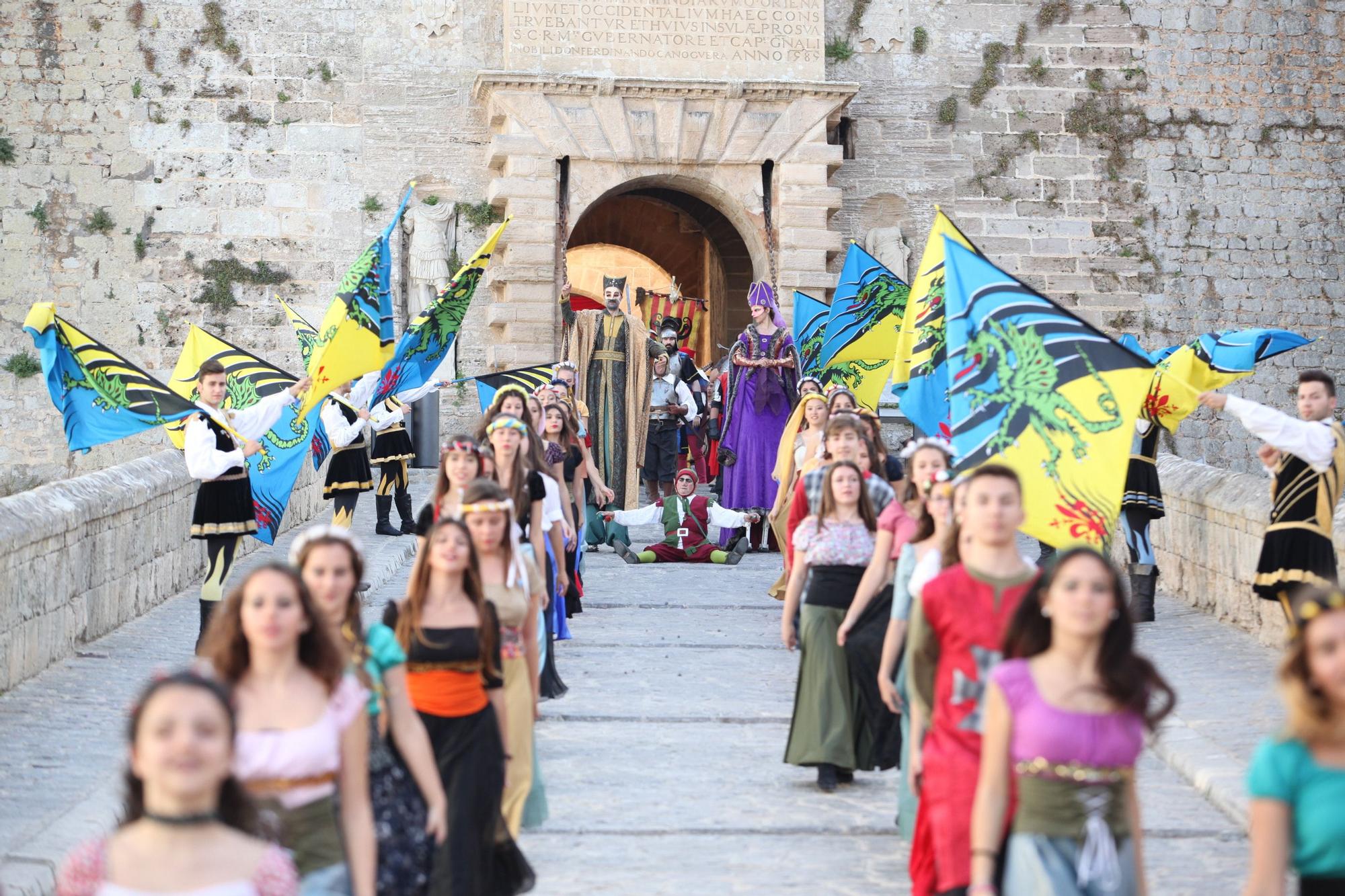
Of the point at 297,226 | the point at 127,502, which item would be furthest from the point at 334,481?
the point at 297,226

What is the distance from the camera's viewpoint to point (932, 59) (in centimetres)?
1786

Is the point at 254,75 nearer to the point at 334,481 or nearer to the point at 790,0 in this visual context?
the point at 790,0

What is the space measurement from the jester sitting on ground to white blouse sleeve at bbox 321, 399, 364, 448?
2.37 meters

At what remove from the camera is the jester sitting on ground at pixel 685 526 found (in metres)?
12.8

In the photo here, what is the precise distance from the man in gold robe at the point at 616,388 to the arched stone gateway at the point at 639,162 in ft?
7.01

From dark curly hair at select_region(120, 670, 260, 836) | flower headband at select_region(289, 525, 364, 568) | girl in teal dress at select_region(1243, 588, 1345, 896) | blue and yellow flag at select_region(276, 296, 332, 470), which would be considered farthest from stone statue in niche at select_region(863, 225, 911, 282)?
dark curly hair at select_region(120, 670, 260, 836)

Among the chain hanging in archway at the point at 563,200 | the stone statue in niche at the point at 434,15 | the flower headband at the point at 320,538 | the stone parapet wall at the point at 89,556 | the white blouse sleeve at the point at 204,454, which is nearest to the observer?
the flower headband at the point at 320,538

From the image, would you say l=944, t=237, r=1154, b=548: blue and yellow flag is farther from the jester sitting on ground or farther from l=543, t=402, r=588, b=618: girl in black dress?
the jester sitting on ground

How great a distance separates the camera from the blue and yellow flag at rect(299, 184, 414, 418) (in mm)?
9070

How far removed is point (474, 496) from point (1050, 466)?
2.21 m

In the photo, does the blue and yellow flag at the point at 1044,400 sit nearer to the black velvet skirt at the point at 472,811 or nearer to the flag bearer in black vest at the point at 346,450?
the black velvet skirt at the point at 472,811

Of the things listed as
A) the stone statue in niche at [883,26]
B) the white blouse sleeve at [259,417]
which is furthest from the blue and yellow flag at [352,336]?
the stone statue in niche at [883,26]

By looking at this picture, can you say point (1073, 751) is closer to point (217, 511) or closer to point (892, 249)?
point (217, 511)

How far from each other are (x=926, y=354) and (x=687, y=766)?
3.09 meters
